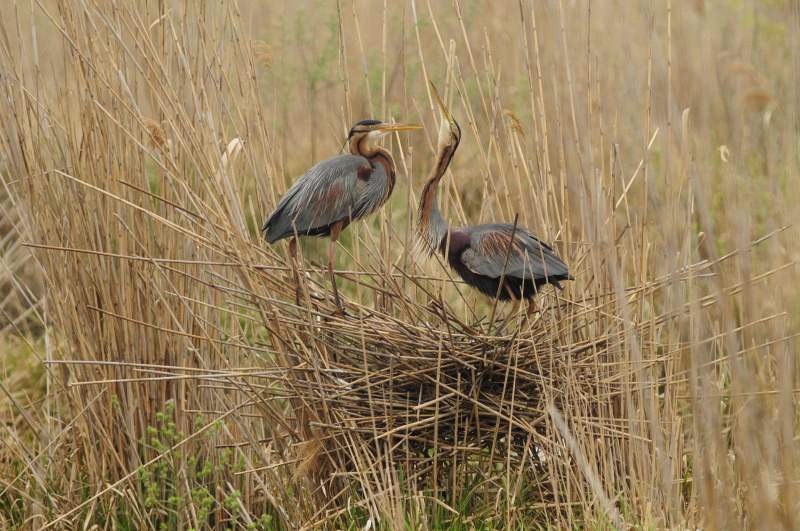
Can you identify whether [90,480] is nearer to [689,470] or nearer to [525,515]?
[525,515]

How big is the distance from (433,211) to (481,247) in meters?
0.23

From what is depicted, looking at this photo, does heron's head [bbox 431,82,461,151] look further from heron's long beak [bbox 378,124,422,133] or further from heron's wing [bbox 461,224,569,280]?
heron's wing [bbox 461,224,569,280]

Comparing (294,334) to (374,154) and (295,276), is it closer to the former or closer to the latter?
(295,276)

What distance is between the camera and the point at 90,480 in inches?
137

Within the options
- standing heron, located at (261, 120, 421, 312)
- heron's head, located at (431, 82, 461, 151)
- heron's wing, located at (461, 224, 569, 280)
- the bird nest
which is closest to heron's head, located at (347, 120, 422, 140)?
standing heron, located at (261, 120, 421, 312)

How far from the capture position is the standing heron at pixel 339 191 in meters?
3.35

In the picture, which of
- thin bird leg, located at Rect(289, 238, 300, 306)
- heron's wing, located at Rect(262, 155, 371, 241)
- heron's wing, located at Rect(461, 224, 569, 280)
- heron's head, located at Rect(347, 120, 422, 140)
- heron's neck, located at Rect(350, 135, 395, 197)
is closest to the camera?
thin bird leg, located at Rect(289, 238, 300, 306)

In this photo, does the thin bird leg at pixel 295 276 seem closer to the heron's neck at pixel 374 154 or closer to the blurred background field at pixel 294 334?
the blurred background field at pixel 294 334

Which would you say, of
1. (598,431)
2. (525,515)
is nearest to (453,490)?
(525,515)

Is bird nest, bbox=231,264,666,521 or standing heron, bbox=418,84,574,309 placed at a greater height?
standing heron, bbox=418,84,574,309

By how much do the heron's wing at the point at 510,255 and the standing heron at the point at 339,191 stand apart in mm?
411

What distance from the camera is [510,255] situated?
3221 millimetres

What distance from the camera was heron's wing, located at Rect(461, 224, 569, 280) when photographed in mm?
3146

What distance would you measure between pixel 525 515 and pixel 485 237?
904 millimetres
